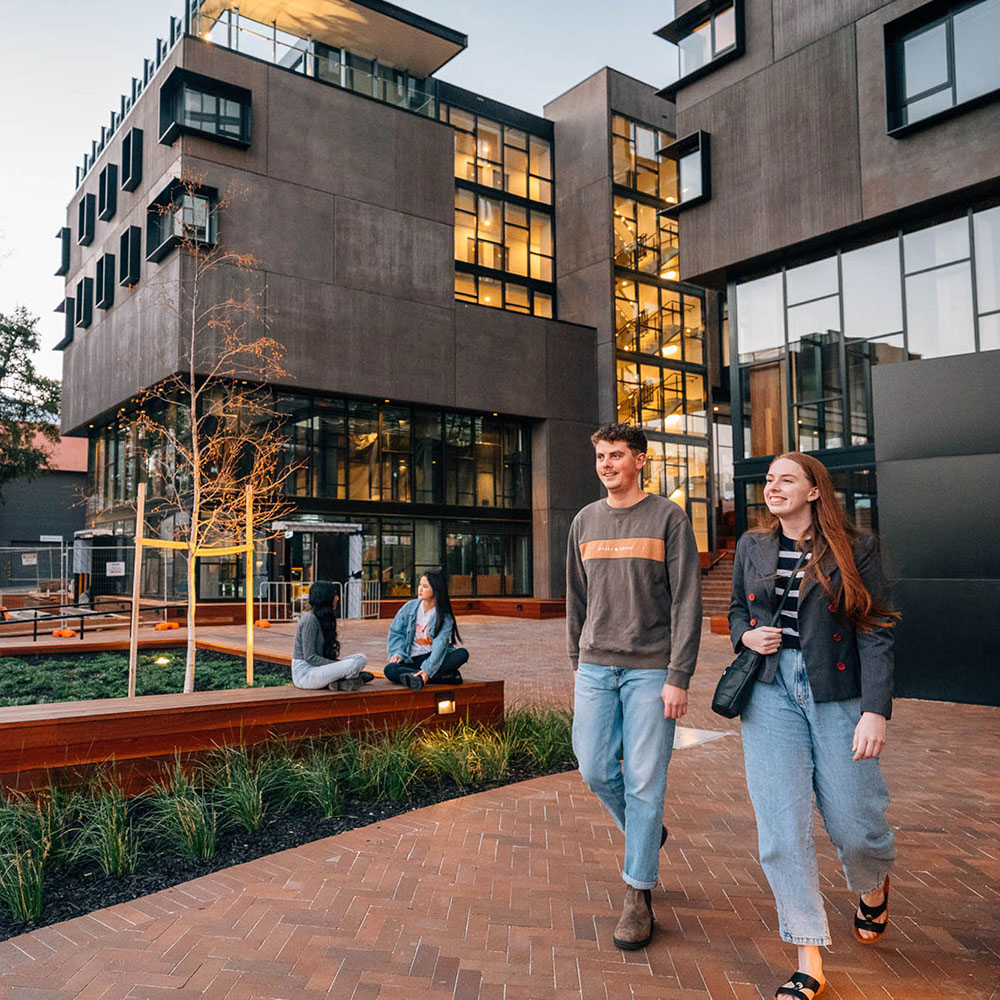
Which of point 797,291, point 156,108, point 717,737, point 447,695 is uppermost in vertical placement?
point 156,108

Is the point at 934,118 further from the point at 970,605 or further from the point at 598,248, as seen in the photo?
the point at 598,248

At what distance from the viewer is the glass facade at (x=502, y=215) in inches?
1128

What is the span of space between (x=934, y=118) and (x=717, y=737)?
1265 centimetres

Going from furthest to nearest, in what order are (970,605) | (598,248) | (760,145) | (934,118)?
(598,248) → (760,145) → (934,118) → (970,605)

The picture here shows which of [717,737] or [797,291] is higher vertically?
[797,291]

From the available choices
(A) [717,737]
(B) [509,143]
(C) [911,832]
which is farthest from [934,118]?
(B) [509,143]

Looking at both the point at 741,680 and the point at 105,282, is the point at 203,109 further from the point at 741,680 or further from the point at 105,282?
the point at 741,680

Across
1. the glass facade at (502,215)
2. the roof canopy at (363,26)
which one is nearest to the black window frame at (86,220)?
the roof canopy at (363,26)

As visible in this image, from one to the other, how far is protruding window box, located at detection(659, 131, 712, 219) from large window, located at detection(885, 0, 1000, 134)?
154 inches

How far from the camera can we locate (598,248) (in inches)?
1148

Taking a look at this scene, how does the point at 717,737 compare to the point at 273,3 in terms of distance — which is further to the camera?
the point at 273,3

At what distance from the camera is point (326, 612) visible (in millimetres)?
6191

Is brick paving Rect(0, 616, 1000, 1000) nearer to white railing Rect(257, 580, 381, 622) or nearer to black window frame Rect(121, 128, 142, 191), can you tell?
white railing Rect(257, 580, 381, 622)

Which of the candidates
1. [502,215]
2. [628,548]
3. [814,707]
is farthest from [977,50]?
[502,215]
